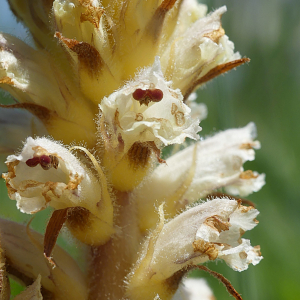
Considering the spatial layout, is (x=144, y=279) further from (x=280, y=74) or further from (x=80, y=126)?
(x=280, y=74)

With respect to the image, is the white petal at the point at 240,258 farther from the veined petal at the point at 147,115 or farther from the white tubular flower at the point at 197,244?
the veined petal at the point at 147,115

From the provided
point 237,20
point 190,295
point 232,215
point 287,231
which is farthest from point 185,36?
point 237,20

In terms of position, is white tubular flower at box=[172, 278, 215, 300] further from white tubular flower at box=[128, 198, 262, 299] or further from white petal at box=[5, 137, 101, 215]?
white petal at box=[5, 137, 101, 215]

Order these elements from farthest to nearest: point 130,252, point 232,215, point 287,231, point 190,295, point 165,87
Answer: point 287,231 → point 190,295 → point 130,252 → point 232,215 → point 165,87

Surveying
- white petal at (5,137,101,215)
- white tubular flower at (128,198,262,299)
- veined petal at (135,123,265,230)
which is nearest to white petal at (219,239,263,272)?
white tubular flower at (128,198,262,299)

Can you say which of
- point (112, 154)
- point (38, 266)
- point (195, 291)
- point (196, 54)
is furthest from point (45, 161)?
point (195, 291)

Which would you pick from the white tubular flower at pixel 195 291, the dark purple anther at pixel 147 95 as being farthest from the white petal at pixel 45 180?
the white tubular flower at pixel 195 291
